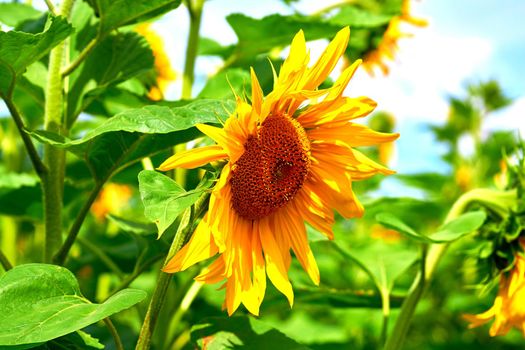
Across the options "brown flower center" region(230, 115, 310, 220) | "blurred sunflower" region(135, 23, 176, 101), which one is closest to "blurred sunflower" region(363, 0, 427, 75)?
"blurred sunflower" region(135, 23, 176, 101)

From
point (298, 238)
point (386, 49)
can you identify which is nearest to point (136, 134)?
point (298, 238)

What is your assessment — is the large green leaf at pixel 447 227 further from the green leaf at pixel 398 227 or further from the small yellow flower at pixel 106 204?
the small yellow flower at pixel 106 204

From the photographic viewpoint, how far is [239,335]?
0.92m

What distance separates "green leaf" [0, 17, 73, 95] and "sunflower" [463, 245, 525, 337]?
0.78m

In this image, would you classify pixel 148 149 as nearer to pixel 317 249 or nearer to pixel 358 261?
pixel 358 261

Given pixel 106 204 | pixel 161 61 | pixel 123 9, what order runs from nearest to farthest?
pixel 123 9 < pixel 161 61 < pixel 106 204

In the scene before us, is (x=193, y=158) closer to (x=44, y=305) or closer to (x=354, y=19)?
(x=44, y=305)

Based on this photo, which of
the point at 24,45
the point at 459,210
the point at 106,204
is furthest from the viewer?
the point at 106,204

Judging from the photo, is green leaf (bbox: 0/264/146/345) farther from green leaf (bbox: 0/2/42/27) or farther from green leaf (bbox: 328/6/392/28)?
green leaf (bbox: 328/6/392/28)

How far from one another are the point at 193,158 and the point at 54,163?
13.4 inches

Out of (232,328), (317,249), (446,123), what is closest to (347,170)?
(232,328)

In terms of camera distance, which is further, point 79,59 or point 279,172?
point 79,59

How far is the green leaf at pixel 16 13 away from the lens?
4.13 feet

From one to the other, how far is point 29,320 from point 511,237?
31.5 inches
